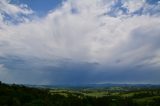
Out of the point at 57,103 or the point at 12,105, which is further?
the point at 57,103

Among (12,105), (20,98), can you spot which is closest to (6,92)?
(20,98)

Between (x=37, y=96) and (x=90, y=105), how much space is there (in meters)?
34.7

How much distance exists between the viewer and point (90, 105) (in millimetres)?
194875

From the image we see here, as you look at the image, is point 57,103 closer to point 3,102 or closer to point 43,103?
point 43,103

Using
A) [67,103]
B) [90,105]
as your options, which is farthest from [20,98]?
[90,105]

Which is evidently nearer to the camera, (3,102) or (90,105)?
(3,102)

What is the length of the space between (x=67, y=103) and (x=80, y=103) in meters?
9.16

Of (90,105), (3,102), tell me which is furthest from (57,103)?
(3,102)

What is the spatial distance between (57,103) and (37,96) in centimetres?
1647

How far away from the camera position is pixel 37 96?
19412cm

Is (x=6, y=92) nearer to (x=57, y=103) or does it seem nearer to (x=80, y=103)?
(x=57, y=103)

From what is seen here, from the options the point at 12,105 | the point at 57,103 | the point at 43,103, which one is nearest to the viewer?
the point at 12,105

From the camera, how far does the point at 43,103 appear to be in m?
170

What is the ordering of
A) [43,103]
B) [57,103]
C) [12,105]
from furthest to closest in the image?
[57,103] < [43,103] < [12,105]
